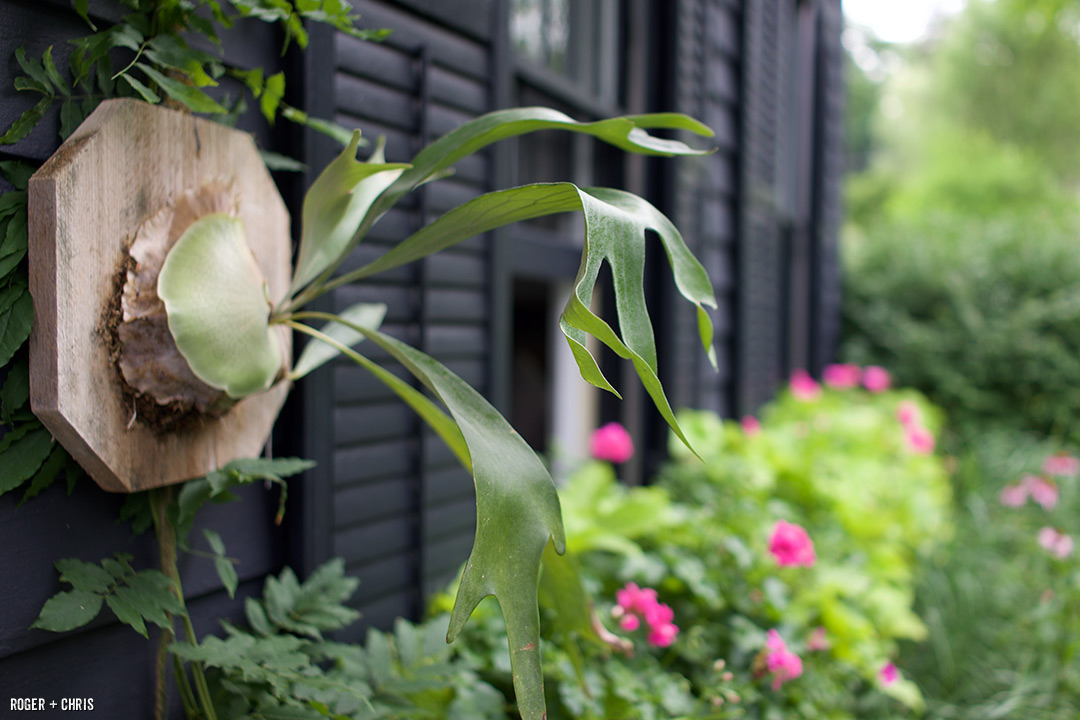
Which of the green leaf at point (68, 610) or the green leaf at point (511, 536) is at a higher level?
the green leaf at point (511, 536)

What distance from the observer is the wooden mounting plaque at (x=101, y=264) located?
2.18ft

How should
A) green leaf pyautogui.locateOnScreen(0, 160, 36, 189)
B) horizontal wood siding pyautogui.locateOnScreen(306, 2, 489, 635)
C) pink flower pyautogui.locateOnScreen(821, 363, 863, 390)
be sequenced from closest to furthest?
green leaf pyautogui.locateOnScreen(0, 160, 36, 189) < horizontal wood siding pyautogui.locateOnScreen(306, 2, 489, 635) < pink flower pyautogui.locateOnScreen(821, 363, 863, 390)

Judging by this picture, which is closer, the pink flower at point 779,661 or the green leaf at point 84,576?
the green leaf at point 84,576

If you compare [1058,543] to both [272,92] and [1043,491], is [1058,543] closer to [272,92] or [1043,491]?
[1043,491]

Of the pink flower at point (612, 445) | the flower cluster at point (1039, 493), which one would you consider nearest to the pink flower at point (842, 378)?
the flower cluster at point (1039, 493)

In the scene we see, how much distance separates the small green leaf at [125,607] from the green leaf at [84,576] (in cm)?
2

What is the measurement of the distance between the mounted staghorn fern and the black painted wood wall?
23cm

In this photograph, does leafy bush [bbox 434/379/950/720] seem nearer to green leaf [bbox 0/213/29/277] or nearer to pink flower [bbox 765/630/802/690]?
pink flower [bbox 765/630/802/690]

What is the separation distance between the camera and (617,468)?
241 centimetres

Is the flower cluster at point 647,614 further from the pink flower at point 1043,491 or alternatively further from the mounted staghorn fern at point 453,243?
the pink flower at point 1043,491

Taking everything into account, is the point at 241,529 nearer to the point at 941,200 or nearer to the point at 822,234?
the point at 822,234

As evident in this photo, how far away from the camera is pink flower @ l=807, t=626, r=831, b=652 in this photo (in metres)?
1.50

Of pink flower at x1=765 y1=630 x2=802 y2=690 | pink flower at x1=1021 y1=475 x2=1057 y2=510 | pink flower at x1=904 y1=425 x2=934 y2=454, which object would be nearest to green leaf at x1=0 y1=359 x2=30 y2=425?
pink flower at x1=765 y1=630 x2=802 y2=690

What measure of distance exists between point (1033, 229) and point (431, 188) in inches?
219
